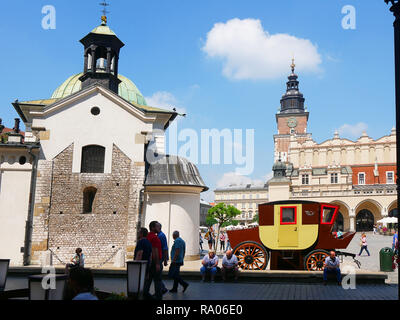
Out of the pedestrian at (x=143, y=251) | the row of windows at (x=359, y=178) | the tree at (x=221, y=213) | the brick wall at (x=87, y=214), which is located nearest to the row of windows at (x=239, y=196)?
the row of windows at (x=359, y=178)

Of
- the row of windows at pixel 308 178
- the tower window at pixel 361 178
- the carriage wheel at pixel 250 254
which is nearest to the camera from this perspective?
the carriage wheel at pixel 250 254

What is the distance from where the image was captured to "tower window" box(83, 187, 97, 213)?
63.4ft

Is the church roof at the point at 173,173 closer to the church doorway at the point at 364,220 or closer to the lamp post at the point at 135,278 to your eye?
the lamp post at the point at 135,278

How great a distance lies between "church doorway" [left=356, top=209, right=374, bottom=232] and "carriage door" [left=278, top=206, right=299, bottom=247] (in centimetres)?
5404

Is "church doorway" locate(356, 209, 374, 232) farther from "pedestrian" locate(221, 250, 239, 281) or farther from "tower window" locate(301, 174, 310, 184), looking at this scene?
"pedestrian" locate(221, 250, 239, 281)

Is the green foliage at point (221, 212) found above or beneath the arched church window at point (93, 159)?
beneath

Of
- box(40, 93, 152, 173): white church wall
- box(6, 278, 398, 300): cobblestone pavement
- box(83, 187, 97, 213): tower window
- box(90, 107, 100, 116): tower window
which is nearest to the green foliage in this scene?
box(40, 93, 152, 173): white church wall

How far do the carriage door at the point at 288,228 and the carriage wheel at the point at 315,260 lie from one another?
0.63 m

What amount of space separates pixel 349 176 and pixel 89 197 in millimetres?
57990

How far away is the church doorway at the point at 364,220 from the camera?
207 ft

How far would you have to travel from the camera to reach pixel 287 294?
10359mm

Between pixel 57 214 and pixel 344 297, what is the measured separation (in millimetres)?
13935

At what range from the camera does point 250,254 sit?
1488 cm

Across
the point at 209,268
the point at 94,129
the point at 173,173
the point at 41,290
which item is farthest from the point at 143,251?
the point at 94,129
